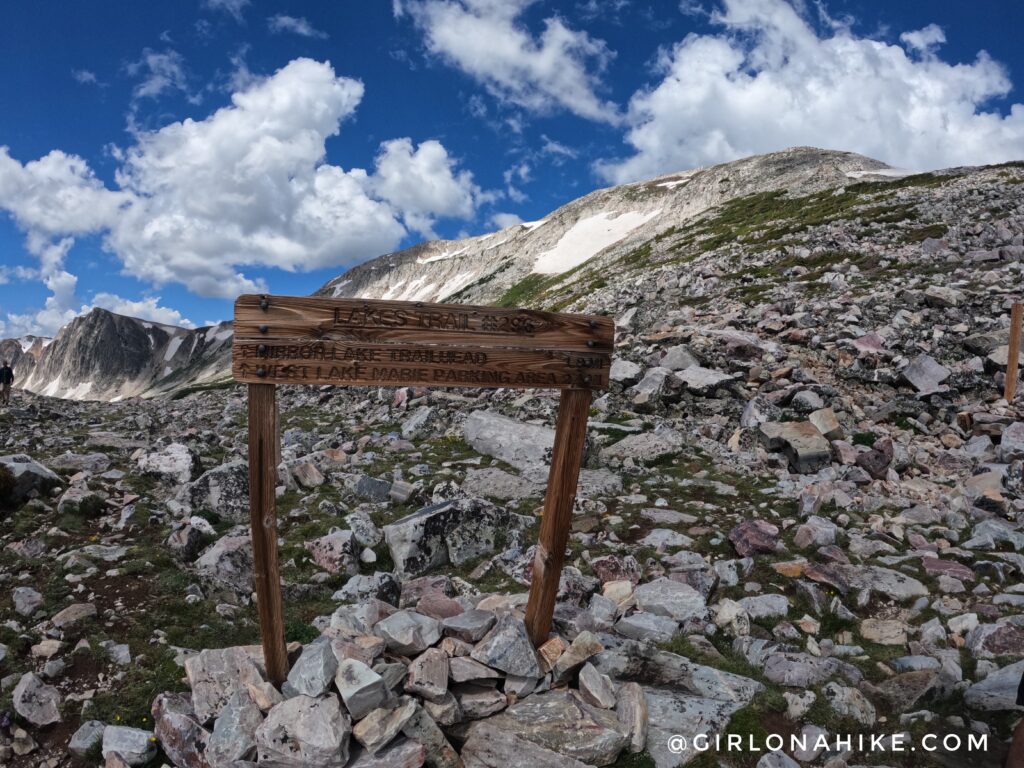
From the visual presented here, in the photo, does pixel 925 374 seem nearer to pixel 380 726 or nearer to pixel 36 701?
pixel 380 726

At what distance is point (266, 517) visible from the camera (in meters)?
4.80

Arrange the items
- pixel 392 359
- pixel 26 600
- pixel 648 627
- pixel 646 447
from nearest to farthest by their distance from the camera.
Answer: pixel 392 359, pixel 648 627, pixel 26 600, pixel 646 447

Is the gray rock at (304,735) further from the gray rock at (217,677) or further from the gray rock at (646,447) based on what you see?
the gray rock at (646,447)

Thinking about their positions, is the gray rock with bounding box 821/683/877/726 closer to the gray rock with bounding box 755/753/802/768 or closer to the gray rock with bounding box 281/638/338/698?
the gray rock with bounding box 755/753/802/768

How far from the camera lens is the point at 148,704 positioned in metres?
5.36

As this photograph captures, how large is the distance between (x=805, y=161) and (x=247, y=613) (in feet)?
323

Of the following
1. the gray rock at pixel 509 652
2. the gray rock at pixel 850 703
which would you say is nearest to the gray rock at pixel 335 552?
the gray rock at pixel 509 652

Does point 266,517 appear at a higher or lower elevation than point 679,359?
lower

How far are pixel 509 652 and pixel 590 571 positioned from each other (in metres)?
3.23

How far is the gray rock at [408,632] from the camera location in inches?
198

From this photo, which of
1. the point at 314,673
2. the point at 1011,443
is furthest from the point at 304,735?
the point at 1011,443

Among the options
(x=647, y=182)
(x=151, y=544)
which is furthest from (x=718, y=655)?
(x=647, y=182)

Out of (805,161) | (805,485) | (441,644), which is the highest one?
(805,161)

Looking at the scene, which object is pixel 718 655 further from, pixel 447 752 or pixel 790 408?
pixel 790 408
